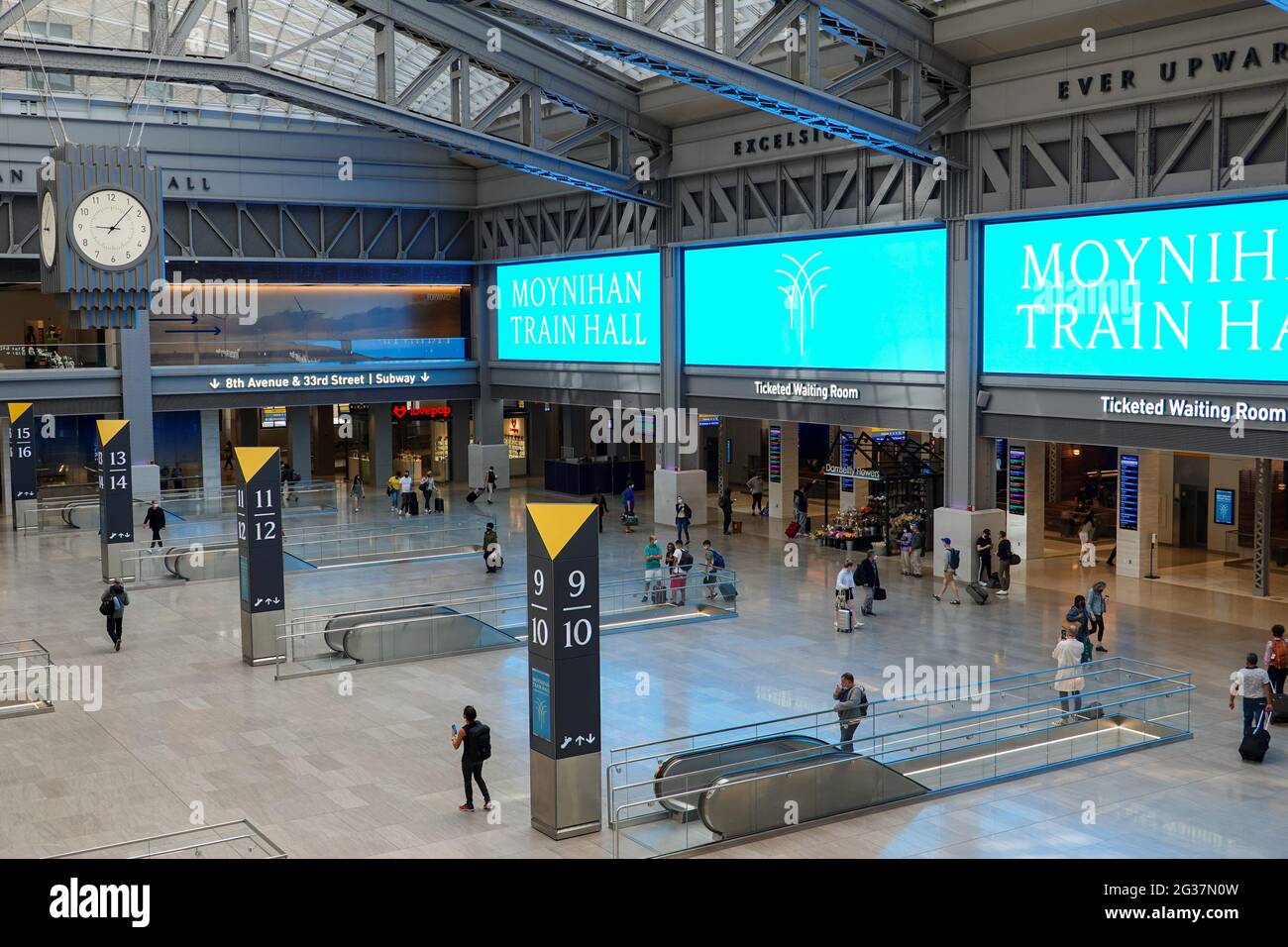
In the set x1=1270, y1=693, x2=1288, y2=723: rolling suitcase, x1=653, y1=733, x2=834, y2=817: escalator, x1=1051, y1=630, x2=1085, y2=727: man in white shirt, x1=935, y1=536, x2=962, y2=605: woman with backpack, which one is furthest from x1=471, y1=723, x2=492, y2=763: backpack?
x1=935, y1=536, x2=962, y2=605: woman with backpack

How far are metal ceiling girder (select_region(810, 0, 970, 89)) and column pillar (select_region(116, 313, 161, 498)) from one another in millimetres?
24875

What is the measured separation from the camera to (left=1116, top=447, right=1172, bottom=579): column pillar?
1150 inches

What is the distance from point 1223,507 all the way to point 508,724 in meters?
19.7

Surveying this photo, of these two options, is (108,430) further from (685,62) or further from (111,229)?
(685,62)

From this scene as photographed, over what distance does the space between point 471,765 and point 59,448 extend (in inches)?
1352

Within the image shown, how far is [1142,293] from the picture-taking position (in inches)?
1005

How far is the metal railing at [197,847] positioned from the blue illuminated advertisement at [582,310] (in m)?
27.4

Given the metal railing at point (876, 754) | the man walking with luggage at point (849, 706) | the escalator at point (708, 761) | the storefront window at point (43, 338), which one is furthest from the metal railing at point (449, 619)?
the storefront window at point (43, 338)

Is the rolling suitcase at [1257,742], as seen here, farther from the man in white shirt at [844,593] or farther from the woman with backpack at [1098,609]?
the man in white shirt at [844,593]

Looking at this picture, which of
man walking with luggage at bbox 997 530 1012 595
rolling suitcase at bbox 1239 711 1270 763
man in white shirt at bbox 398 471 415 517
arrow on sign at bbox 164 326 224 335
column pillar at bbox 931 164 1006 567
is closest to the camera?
rolling suitcase at bbox 1239 711 1270 763

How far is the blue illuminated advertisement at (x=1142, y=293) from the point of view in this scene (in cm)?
2344

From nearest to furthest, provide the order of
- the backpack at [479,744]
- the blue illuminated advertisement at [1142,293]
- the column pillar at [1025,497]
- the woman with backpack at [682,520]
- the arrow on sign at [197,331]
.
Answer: the backpack at [479,744]
the blue illuminated advertisement at [1142,293]
the column pillar at [1025,497]
the woman with backpack at [682,520]
the arrow on sign at [197,331]

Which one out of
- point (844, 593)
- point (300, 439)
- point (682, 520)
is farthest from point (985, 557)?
point (300, 439)

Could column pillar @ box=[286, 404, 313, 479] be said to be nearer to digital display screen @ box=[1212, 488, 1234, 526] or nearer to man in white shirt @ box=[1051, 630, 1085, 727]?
digital display screen @ box=[1212, 488, 1234, 526]
